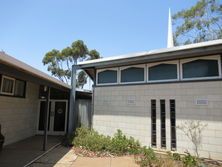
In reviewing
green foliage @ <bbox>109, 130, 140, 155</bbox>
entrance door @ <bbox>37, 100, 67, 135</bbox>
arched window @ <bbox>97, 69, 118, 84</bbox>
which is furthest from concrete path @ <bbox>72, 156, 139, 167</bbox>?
entrance door @ <bbox>37, 100, 67, 135</bbox>

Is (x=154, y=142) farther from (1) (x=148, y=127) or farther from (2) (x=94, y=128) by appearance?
(2) (x=94, y=128)

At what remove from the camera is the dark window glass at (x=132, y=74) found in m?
8.40

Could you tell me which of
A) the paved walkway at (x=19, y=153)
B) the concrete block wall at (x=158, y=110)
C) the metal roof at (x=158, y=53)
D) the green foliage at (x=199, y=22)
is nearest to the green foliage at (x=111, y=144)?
the concrete block wall at (x=158, y=110)

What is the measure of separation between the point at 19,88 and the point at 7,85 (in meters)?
Answer: 1.05

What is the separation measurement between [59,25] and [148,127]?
7412 mm

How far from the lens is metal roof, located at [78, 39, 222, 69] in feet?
21.2

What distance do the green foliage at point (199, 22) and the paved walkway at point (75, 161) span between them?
46.8 ft

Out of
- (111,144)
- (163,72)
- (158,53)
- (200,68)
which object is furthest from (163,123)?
(158,53)

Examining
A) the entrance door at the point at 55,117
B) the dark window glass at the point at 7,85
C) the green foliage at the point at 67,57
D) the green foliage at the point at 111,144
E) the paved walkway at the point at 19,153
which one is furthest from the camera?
the green foliage at the point at 67,57

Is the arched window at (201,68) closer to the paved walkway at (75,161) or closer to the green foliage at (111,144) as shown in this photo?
the green foliage at (111,144)

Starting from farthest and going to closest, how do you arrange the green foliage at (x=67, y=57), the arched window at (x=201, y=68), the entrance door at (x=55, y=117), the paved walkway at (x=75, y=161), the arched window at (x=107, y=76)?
the green foliage at (x=67, y=57) → the entrance door at (x=55, y=117) → the arched window at (x=107, y=76) → the arched window at (x=201, y=68) → the paved walkway at (x=75, y=161)

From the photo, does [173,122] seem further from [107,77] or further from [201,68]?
[107,77]

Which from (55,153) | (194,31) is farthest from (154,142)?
(194,31)

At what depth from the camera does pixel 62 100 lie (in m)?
11.8
